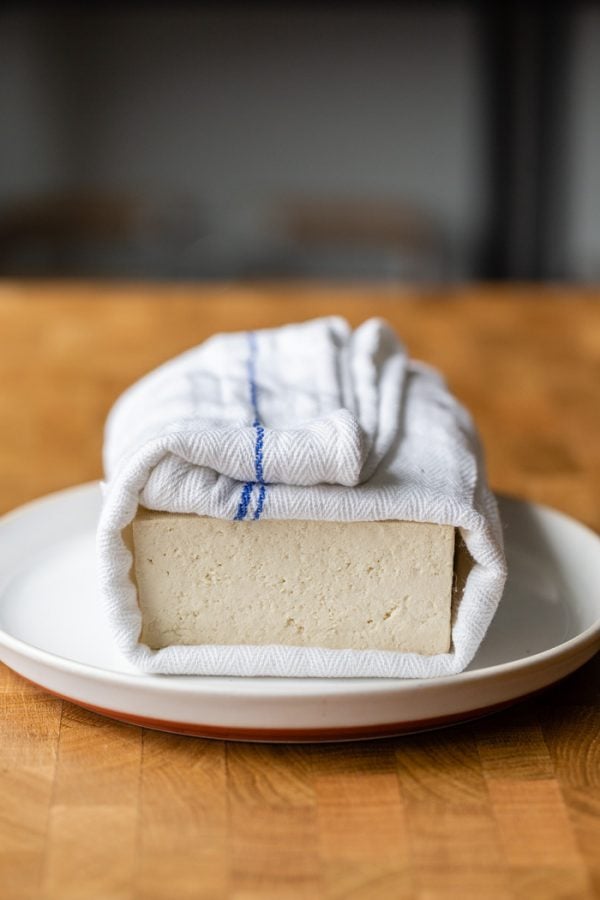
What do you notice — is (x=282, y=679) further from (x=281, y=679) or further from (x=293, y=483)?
(x=293, y=483)

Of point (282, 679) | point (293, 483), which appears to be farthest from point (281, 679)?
point (293, 483)

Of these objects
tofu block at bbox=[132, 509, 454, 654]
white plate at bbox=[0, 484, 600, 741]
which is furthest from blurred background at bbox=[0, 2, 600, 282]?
tofu block at bbox=[132, 509, 454, 654]

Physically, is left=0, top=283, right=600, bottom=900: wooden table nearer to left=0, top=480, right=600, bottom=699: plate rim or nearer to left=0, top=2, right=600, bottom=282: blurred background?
left=0, top=480, right=600, bottom=699: plate rim

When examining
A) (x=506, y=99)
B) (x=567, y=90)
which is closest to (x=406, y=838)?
(x=506, y=99)

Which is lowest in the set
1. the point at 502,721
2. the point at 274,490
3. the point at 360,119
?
the point at 360,119

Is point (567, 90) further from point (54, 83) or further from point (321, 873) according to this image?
point (321, 873)

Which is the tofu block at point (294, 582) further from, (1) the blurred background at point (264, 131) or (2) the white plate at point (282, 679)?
(1) the blurred background at point (264, 131)

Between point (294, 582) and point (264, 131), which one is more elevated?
point (294, 582)
